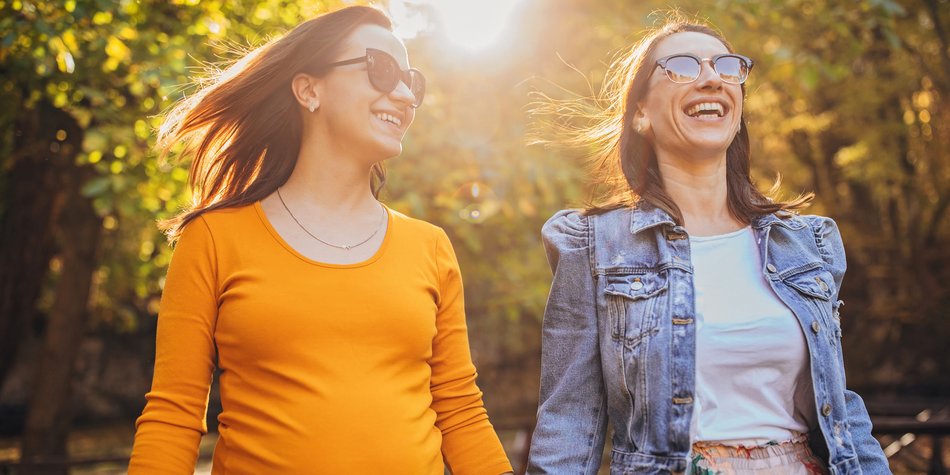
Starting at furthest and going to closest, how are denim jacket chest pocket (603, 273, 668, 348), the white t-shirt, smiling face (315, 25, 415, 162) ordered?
1. smiling face (315, 25, 415, 162)
2. denim jacket chest pocket (603, 273, 668, 348)
3. the white t-shirt

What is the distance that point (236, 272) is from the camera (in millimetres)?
2369

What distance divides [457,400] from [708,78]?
1.22 meters

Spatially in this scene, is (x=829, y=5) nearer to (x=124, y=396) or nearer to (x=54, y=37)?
(x=54, y=37)

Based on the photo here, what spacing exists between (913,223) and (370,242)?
14.9 m

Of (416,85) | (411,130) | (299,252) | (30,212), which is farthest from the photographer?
(30,212)

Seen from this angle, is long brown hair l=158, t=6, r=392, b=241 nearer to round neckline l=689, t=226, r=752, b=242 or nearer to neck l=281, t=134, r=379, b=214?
neck l=281, t=134, r=379, b=214

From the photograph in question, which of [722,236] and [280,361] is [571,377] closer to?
[722,236]

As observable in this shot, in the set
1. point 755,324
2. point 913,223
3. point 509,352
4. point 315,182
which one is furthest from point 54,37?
point 509,352

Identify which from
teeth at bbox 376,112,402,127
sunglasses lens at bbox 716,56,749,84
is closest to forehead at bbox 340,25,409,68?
teeth at bbox 376,112,402,127

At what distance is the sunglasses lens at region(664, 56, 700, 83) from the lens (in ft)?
8.71

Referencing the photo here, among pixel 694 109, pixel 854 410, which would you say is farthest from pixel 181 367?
pixel 854 410

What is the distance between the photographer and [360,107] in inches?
103

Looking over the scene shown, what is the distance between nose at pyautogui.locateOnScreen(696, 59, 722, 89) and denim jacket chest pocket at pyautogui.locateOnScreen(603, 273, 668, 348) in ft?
1.92

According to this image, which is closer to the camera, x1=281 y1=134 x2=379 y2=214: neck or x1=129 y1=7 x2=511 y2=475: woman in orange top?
x1=129 y1=7 x2=511 y2=475: woman in orange top
